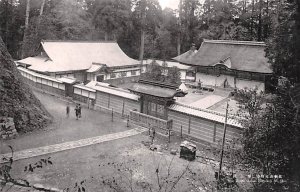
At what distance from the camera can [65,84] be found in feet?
105

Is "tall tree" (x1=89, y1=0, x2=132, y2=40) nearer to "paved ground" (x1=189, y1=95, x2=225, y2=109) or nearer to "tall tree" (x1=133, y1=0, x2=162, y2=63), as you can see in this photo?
"tall tree" (x1=133, y1=0, x2=162, y2=63)

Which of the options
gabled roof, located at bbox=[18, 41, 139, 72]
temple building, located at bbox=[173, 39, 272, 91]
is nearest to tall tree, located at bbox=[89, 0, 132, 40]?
gabled roof, located at bbox=[18, 41, 139, 72]

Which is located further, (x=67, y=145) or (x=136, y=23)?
(x=136, y=23)

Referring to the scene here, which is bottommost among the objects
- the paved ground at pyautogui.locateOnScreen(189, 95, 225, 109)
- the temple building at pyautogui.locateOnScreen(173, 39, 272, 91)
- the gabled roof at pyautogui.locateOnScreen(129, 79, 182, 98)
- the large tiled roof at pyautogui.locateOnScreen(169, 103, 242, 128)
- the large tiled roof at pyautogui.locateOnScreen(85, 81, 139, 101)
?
the paved ground at pyautogui.locateOnScreen(189, 95, 225, 109)

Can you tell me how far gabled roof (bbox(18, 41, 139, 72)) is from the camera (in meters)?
37.8

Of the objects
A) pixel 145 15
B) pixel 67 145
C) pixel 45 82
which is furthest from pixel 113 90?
pixel 145 15

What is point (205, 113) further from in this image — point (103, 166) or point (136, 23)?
point (136, 23)

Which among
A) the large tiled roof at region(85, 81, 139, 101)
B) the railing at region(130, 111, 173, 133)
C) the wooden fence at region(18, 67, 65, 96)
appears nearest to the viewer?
the railing at region(130, 111, 173, 133)

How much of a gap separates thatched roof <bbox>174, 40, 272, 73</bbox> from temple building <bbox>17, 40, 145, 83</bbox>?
9.38m

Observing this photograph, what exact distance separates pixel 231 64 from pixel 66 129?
811 inches

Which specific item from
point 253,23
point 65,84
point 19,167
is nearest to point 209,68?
point 65,84

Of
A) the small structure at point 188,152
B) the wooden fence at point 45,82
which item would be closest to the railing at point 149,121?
the small structure at point 188,152

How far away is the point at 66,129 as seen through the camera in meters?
22.8

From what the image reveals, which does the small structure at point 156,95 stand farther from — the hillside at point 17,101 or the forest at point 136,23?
the forest at point 136,23
